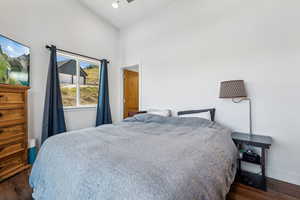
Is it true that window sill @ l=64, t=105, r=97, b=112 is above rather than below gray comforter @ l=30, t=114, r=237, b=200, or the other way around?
above

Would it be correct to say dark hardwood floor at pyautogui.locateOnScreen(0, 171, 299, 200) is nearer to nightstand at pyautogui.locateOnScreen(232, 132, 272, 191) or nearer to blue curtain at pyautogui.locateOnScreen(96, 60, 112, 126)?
nightstand at pyautogui.locateOnScreen(232, 132, 272, 191)

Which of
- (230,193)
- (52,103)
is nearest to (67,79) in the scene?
(52,103)

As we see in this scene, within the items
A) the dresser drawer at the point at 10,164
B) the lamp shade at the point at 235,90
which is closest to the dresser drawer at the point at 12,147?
the dresser drawer at the point at 10,164

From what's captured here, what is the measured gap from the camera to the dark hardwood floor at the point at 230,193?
1.59 m

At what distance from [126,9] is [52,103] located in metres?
2.61

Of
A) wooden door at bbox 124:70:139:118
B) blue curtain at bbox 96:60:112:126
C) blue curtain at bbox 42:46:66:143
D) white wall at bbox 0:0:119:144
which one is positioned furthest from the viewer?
wooden door at bbox 124:70:139:118

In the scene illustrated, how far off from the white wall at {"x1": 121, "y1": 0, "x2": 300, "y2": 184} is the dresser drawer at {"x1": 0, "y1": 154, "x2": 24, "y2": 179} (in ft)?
8.12

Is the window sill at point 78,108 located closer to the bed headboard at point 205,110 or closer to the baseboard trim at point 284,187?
the bed headboard at point 205,110

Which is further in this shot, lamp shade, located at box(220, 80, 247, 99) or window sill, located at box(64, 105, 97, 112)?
window sill, located at box(64, 105, 97, 112)

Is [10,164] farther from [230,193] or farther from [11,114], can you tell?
[230,193]

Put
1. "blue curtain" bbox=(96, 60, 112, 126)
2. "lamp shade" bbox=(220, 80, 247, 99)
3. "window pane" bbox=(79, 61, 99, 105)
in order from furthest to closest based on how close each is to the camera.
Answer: "blue curtain" bbox=(96, 60, 112, 126)
"window pane" bbox=(79, 61, 99, 105)
"lamp shade" bbox=(220, 80, 247, 99)

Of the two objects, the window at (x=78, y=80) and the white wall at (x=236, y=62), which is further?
the window at (x=78, y=80)

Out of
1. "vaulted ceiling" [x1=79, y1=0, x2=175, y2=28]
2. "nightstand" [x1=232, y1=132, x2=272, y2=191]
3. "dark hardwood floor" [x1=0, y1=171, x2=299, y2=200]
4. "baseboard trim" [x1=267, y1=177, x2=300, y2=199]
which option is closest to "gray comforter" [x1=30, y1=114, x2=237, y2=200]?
"dark hardwood floor" [x1=0, y1=171, x2=299, y2=200]

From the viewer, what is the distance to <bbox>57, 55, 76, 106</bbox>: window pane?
9.74 feet
